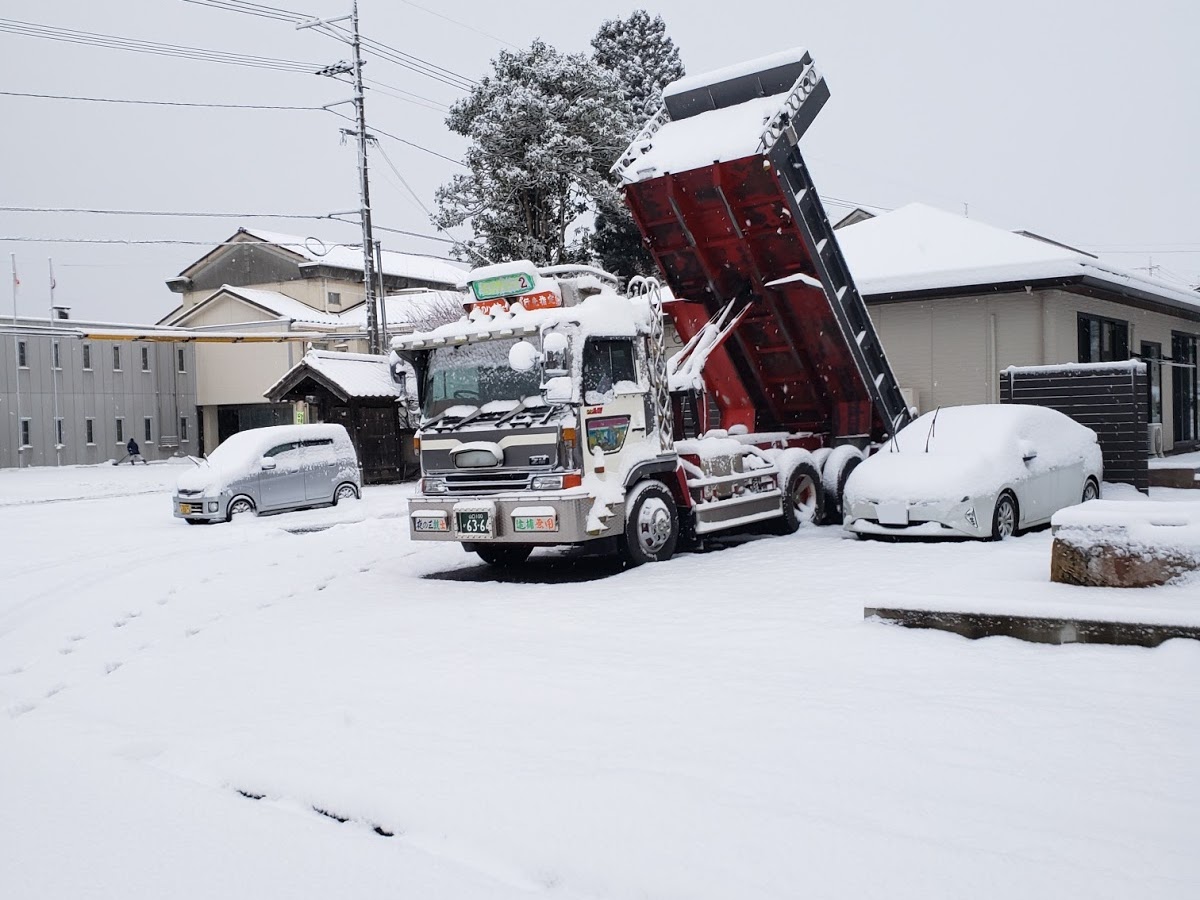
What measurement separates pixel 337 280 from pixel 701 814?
43.8 meters

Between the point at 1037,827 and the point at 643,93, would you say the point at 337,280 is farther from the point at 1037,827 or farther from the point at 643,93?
the point at 1037,827

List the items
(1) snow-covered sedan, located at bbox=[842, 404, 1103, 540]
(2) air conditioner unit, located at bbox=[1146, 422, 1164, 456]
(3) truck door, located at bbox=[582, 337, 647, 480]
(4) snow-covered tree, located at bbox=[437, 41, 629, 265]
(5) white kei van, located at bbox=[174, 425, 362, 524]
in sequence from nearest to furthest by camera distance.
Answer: (3) truck door, located at bbox=[582, 337, 647, 480], (1) snow-covered sedan, located at bbox=[842, 404, 1103, 540], (5) white kei van, located at bbox=[174, 425, 362, 524], (2) air conditioner unit, located at bbox=[1146, 422, 1164, 456], (4) snow-covered tree, located at bbox=[437, 41, 629, 265]

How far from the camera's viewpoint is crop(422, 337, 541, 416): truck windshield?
9.86m

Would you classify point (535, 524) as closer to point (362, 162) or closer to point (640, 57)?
point (362, 162)

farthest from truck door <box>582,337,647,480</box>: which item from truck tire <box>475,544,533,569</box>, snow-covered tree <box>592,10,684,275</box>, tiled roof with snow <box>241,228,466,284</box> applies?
tiled roof with snow <box>241,228,466,284</box>

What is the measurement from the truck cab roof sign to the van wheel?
9207 millimetres

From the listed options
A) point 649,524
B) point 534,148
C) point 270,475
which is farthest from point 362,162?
point 649,524

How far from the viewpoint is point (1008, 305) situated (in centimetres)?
1673

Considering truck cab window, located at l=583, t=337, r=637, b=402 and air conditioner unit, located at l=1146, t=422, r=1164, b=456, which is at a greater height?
truck cab window, located at l=583, t=337, r=637, b=402

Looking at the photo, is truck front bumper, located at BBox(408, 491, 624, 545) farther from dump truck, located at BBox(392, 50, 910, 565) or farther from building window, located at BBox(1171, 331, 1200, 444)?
building window, located at BBox(1171, 331, 1200, 444)

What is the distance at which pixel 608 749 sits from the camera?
4.68 metres

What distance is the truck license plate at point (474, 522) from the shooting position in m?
9.58

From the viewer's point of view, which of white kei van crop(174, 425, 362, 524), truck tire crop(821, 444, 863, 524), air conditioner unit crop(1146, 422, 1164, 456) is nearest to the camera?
truck tire crop(821, 444, 863, 524)

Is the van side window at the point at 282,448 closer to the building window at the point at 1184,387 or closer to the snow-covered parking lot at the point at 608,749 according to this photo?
the snow-covered parking lot at the point at 608,749
